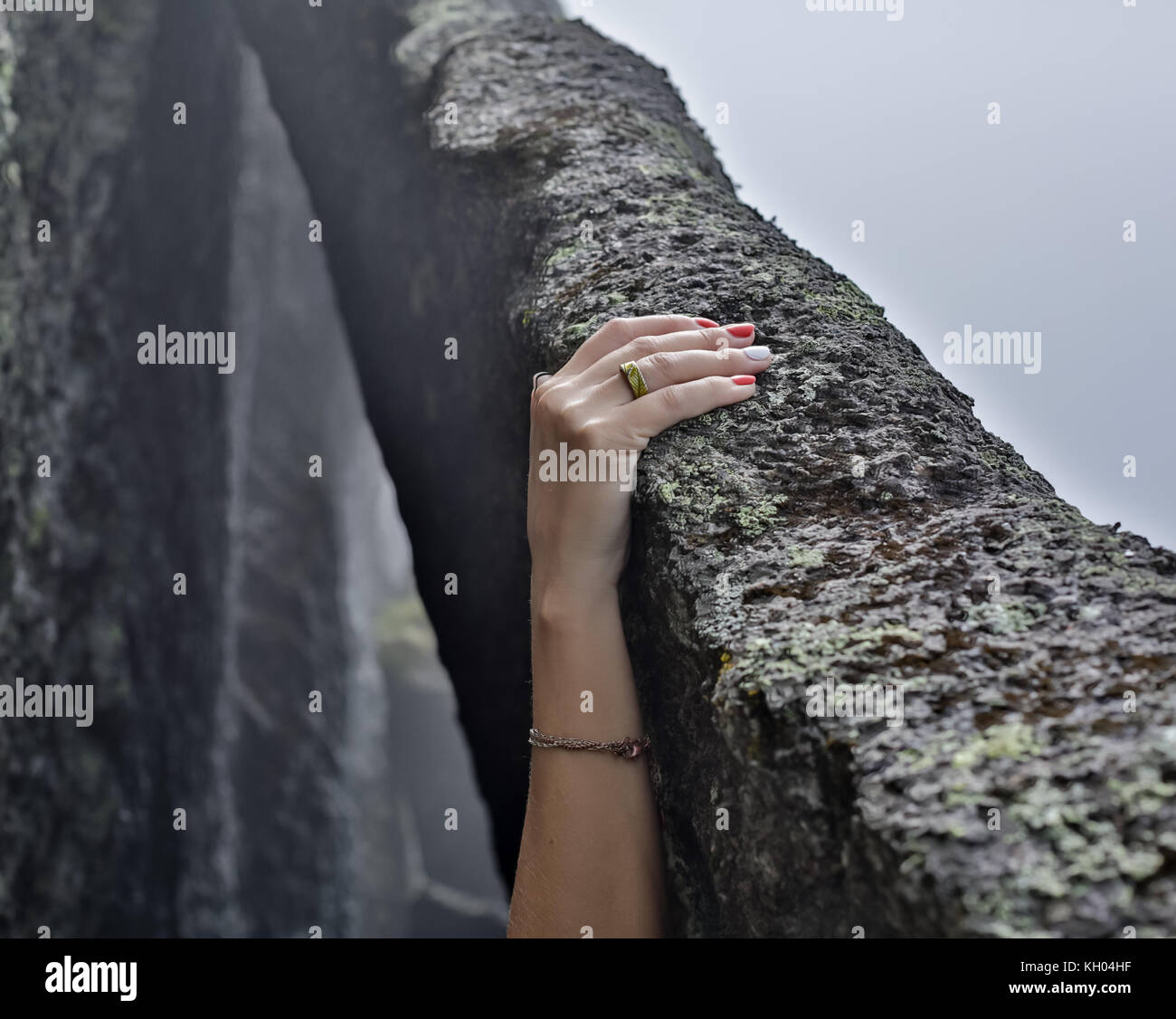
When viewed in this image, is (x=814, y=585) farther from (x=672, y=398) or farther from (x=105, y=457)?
(x=105, y=457)

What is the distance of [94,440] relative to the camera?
361 centimetres

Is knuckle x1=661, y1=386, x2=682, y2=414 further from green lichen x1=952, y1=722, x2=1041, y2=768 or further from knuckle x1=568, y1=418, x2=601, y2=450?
green lichen x1=952, y1=722, x2=1041, y2=768

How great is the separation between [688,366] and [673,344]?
0.04 meters

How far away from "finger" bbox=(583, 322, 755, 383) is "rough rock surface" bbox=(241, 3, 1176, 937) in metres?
0.08

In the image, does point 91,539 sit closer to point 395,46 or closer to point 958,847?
point 395,46

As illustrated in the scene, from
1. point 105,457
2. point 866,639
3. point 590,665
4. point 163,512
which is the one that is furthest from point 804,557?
point 163,512

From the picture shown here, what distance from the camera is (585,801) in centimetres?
124

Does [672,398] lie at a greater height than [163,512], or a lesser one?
lesser

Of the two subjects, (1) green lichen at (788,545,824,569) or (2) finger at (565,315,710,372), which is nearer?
(1) green lichen at (788,545,824,569)

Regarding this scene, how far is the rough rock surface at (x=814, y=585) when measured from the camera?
81cm

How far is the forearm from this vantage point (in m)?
1.23

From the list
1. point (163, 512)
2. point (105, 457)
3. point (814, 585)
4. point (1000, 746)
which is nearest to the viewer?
point (1000, 746)

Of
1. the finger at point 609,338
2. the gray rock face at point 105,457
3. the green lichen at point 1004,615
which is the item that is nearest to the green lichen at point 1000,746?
the green lichen at point 1004,615

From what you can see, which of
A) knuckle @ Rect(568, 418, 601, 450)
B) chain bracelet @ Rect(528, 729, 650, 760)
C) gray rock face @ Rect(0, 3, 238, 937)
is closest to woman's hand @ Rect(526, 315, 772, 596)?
knuckle @ Rect(568, 418, 601, 450)
